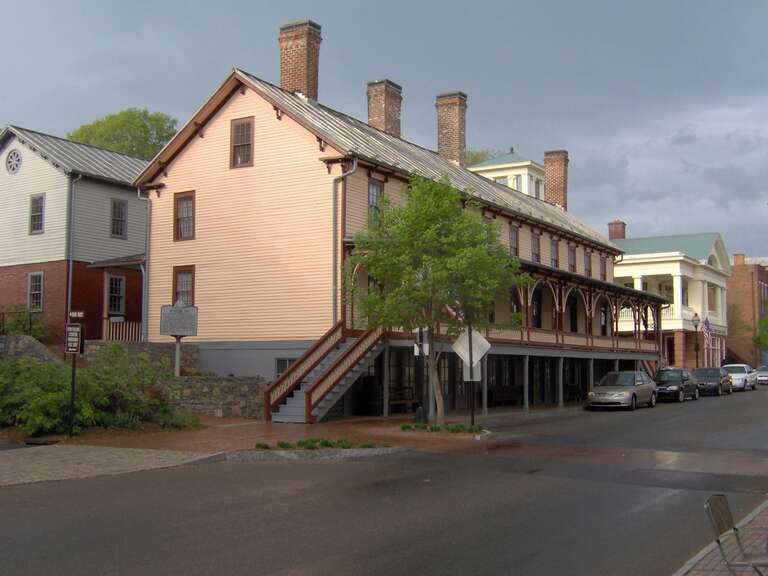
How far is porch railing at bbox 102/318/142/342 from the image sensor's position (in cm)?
3188

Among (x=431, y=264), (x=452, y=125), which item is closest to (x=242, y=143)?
(x=431, y=264)

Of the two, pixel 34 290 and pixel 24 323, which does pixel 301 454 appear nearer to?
pixel 24 323

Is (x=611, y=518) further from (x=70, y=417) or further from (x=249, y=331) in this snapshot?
(x=249, y=331)

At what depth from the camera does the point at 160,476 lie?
45.4ft

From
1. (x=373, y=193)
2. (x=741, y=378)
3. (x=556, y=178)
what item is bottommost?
(x=741, y=378)

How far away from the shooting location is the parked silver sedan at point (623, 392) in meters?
32.1

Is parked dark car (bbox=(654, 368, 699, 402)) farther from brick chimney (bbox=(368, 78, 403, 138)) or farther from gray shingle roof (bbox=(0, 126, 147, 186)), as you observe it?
gray shingle roof (bbox=(0, 126, 147, 186))

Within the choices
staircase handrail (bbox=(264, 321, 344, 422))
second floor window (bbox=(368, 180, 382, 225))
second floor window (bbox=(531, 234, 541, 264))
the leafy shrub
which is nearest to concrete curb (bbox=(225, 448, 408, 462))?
staircase handrail (bbox=(264, 321, 344, 422))

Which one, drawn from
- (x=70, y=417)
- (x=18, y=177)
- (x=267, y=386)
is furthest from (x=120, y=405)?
(x=18, y=177)

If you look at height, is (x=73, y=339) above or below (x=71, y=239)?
below

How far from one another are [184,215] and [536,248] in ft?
52.4

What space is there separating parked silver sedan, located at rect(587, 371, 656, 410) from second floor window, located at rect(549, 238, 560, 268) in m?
7.90

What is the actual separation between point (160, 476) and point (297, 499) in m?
3.40

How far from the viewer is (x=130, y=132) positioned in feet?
191
